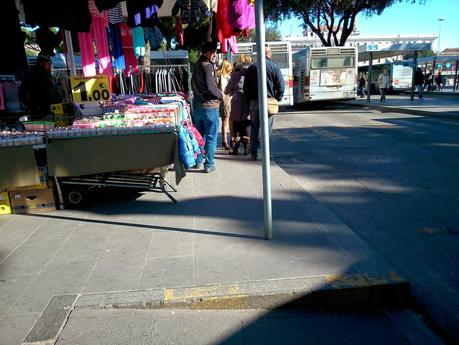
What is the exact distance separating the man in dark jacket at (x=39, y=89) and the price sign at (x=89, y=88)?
163cm

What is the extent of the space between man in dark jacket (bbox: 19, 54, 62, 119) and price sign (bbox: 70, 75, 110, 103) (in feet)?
5.36

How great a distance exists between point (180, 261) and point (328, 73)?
17.8 meters

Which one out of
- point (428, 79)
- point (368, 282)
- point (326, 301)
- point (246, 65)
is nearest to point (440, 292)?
point (368, 282)

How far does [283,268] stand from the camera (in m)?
3.26

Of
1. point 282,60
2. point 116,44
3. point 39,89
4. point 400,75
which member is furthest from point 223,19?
point 400,75

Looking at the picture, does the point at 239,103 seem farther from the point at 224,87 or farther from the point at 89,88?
the point at 89,88

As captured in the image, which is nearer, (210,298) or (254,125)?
(210,298)

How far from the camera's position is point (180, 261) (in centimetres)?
345

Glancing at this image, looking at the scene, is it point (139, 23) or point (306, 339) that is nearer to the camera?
point (306, 339)

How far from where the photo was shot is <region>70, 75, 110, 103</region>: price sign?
219 inches

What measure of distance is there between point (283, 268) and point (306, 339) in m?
0.72

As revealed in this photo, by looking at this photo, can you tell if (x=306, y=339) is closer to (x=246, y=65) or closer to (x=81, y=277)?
(x=81, y=277)

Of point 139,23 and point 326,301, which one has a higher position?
point 139,23

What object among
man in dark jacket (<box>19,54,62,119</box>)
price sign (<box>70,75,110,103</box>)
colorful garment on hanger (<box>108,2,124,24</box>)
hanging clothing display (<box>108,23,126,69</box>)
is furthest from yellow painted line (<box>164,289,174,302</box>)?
hanging clothing display (<box>108,23,126,69</box>)
